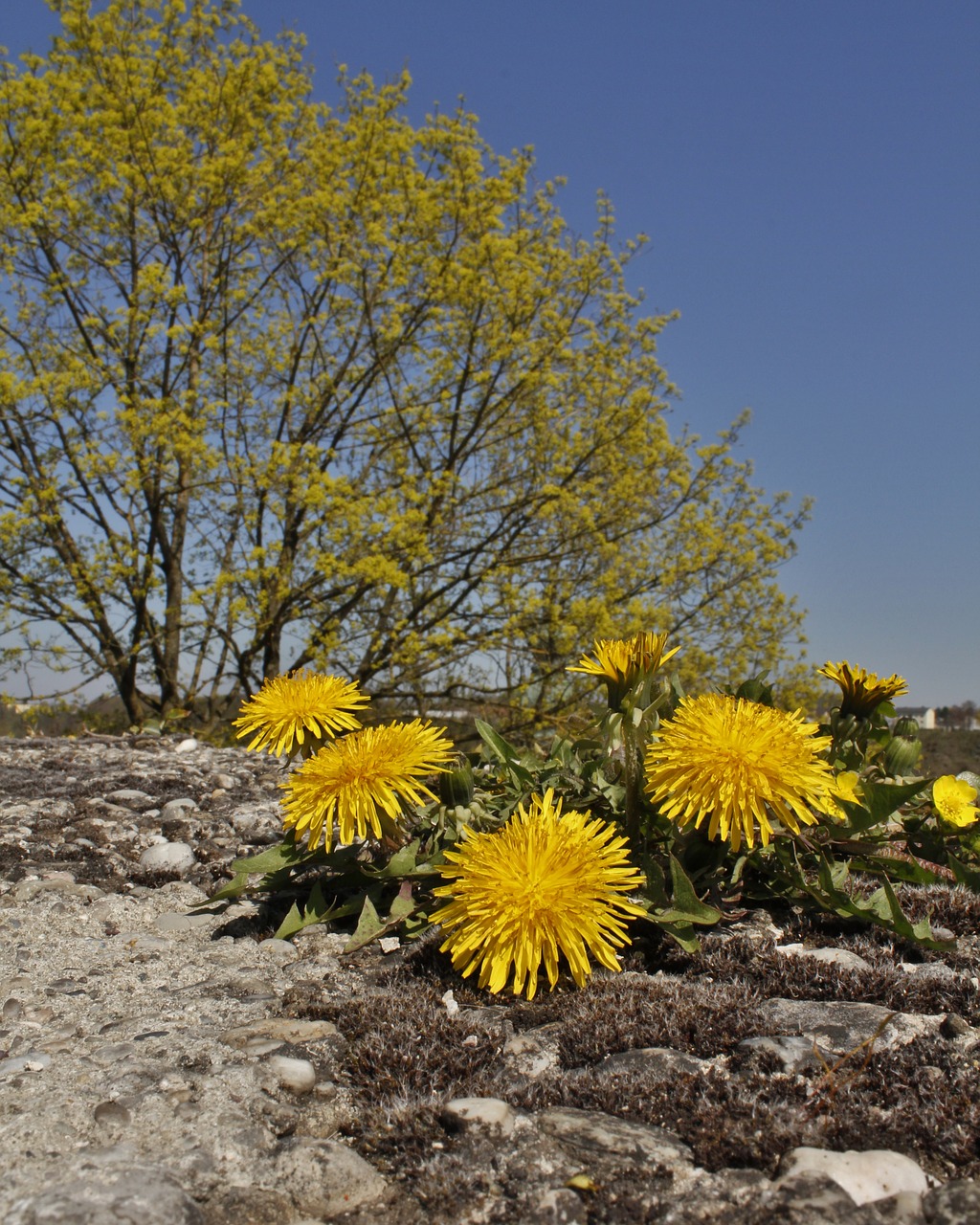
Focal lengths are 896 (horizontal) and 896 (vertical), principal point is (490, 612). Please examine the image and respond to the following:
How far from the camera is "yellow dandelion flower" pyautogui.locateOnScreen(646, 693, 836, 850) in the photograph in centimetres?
179

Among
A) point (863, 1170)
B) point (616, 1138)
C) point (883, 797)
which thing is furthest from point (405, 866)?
point (863, 1170)

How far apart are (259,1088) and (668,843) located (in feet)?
3.42

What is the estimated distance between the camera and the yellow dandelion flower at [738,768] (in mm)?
1789

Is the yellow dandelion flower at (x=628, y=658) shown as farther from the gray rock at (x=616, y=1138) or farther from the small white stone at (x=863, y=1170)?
the small white stone at (x=863, y=1170)

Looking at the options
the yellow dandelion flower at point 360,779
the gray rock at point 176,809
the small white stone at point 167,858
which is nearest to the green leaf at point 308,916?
the yellow dandelion flower at point 360,779

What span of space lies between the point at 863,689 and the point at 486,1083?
1457 millimetres

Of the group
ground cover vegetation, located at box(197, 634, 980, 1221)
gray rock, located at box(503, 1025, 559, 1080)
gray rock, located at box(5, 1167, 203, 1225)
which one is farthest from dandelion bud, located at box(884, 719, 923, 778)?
gray rock, located at box(5, 1167, 203, 1225)

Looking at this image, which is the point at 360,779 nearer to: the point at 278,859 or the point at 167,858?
the point at 278,859

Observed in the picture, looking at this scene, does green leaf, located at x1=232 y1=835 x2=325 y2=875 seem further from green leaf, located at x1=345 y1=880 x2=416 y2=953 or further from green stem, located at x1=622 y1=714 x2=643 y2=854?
green stem, located at x1=622 y1=714 x2=643 y2=854

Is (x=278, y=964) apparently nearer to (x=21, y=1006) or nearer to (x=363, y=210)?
(x=21, y=1006)

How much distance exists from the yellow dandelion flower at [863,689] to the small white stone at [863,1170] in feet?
4.40

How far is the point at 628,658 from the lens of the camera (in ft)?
7.04

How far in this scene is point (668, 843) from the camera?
2.12 m

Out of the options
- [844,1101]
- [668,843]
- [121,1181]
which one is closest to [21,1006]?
[121,1181]
